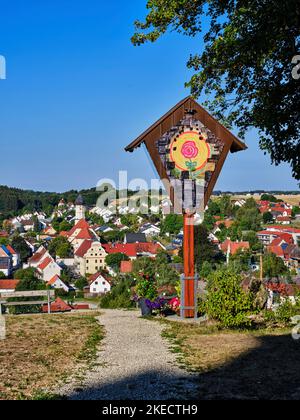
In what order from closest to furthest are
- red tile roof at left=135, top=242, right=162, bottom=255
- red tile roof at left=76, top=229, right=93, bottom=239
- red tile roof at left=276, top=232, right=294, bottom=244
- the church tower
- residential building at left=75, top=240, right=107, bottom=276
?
residential building at left=75, top=240, right=107, bottom=276, red tile roof at left=135, top=242, right=162, bottom=255, red tile roof at left=276, top=232, right=294, bottom=244, red tile roof at left=76, top=229, right=93, bottom=239, the church tower

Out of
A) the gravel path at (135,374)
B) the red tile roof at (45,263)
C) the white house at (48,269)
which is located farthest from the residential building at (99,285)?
the gravel path at (135,374)

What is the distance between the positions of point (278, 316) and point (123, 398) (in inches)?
283

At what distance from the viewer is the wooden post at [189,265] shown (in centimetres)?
1382

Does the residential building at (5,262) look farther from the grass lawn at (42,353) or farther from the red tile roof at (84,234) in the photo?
the grass lawn at (42,353)

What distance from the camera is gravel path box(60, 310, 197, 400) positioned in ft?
21.3

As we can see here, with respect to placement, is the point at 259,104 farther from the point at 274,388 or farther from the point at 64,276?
the point at 64,276

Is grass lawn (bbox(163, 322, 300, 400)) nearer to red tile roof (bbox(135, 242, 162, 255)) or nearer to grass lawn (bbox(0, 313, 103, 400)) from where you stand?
grass lawn (bbox(0, 313, 103, 400))

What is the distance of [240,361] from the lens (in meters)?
8.34

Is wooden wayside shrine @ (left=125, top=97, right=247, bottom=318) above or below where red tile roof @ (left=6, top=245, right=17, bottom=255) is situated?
above

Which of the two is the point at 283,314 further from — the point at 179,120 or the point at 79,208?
the point at 79,208

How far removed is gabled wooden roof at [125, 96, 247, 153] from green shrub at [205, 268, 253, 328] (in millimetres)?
3839

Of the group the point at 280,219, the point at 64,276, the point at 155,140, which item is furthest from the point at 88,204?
the point at 155,140

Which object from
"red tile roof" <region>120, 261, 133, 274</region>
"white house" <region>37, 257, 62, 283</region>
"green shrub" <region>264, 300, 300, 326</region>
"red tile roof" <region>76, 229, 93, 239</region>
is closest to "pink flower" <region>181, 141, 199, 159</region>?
"green shrub" <region>264, 300, 300, 326</region>

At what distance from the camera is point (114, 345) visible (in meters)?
10.3
